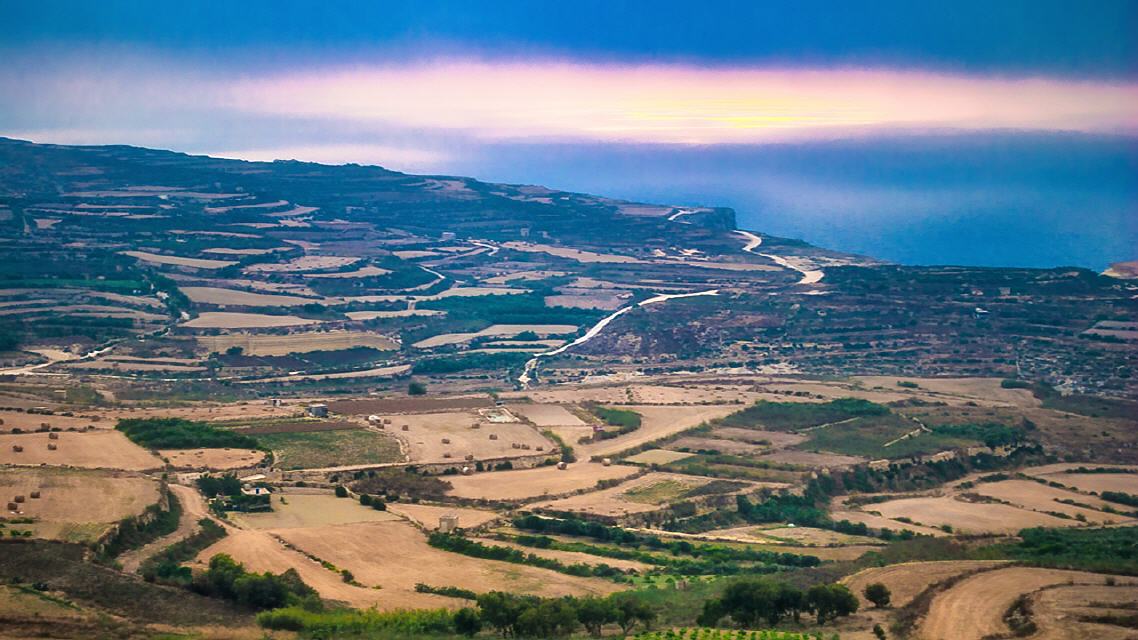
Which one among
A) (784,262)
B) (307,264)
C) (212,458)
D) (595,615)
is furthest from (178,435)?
(784,262)

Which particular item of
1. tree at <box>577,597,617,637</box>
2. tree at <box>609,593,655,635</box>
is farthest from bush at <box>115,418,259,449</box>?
tree at <box>609,593,655,635</box>

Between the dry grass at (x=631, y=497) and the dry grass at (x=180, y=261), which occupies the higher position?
the dry grass at (x=180, y=261)

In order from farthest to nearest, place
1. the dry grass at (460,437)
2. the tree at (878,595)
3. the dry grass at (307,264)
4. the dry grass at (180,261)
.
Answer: the dry grass at (307,264) < the dry grass at (180,261) < the dry grass at (460,437) < the tree at (878,595)

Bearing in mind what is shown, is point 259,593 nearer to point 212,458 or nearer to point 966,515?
point 212,458

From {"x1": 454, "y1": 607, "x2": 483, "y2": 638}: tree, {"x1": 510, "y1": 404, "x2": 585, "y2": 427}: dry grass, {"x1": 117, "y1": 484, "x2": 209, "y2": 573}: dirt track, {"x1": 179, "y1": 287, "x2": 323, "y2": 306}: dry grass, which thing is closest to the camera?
{"x1": 454, "y1": 607, "x2": 483, "y2": 638}: tree

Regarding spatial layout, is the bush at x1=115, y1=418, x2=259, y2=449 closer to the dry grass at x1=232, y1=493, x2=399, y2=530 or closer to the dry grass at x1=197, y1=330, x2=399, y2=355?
the dry grass at x1=232, y1=493, x2=399, y2=530

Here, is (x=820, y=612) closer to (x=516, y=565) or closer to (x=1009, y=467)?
(x=516, y=565)

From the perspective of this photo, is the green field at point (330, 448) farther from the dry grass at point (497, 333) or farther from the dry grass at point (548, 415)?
the dry grass at point (497, 333)

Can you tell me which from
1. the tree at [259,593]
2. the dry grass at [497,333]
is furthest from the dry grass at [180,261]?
the tree at [259,593]

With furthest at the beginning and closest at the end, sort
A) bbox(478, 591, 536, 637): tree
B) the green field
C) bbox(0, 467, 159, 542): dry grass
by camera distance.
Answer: the green field → bbox(0, 467, 159, 542): dry grass → bbox(478, 591, 536, 637): tree
